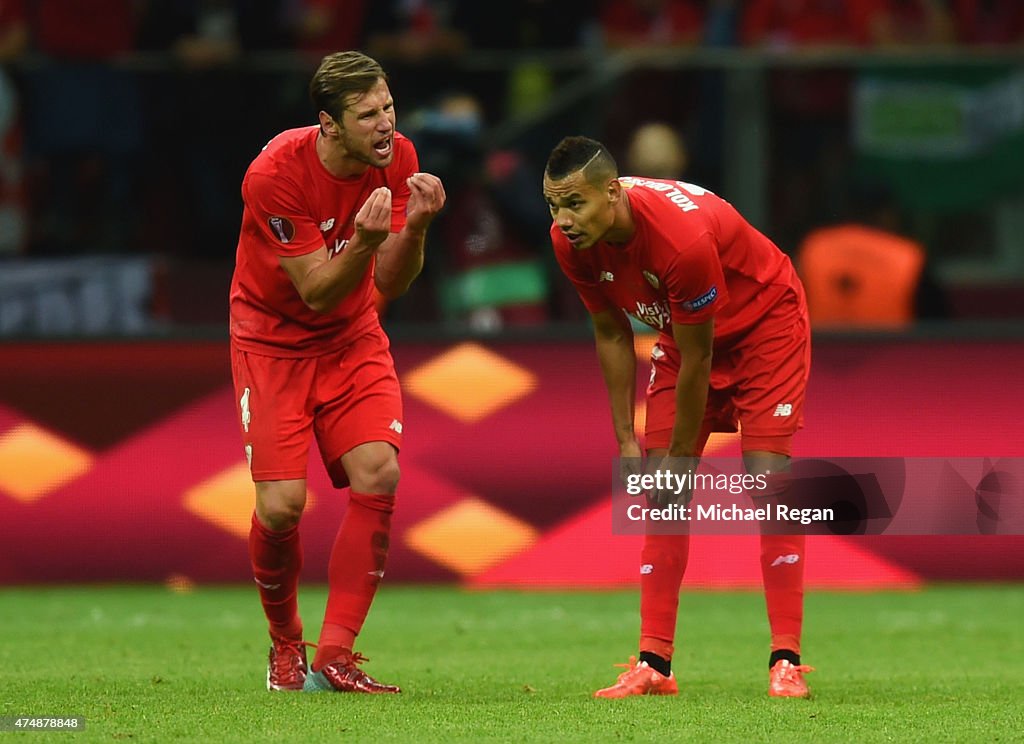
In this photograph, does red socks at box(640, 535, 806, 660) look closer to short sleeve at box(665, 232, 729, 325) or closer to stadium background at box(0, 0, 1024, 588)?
short sleeve at box(665, 232, 729, 325)

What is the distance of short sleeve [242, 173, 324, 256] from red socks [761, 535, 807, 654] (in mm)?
1867

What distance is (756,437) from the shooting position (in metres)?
6.49

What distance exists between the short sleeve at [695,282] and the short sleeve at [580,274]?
358 mm

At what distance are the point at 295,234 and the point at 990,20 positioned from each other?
791 cm

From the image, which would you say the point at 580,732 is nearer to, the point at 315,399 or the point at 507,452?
the point at 315,399

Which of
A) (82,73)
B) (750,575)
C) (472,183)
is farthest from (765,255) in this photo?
(82,73)

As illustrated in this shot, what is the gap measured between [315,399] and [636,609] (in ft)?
11.1

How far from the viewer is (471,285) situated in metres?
11.1

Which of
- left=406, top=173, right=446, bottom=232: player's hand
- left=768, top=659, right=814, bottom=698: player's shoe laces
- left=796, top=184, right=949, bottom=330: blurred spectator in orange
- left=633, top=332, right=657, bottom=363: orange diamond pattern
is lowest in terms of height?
left=768, top=659, right=814, bottom=698: player's shoe laces

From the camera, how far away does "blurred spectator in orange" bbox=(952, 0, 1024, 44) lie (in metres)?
12.8

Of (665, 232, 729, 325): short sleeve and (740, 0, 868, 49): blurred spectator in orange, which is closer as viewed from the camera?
(665, 232, 729, 325): short sleeve

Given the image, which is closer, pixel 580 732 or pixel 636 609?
pixel 580 732

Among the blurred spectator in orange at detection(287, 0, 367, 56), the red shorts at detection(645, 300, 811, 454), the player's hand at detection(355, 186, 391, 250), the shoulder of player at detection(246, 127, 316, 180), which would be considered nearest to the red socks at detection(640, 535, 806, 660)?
the red shorts at detection(645, 300, 811, 454)

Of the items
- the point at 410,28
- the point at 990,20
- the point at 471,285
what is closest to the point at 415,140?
the point at 471,285
